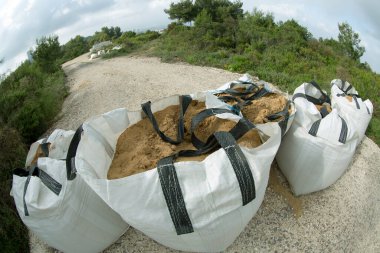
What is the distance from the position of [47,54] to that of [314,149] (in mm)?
9365

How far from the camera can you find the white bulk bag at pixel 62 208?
231 cm

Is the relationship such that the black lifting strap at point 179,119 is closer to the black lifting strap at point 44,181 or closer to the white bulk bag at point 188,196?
the white bulk bag at point 188,196

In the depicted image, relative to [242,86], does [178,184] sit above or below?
above

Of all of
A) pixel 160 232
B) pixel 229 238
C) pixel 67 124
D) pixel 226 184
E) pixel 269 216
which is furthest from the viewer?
pixel 67 124

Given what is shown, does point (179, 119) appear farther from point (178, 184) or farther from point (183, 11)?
point (183, 11)

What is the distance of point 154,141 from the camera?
8.25 ft

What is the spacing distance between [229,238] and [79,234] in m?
1.06

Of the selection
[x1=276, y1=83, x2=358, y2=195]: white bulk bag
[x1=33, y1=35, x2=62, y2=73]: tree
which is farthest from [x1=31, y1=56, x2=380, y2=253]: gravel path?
[x1=33, y1=35, x2=62, y2=73]: tree

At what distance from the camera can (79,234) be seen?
7.97 feet

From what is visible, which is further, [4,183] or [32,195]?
[4,183]

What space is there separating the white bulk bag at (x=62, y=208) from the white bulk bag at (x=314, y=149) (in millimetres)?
1472

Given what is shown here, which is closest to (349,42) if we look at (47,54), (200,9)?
(200,9)

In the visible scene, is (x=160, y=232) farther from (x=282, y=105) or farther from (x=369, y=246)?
(x=369, y=246)

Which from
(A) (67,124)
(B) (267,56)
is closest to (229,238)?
(A) (67,124)
